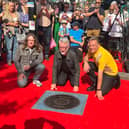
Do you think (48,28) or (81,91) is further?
(48,28)

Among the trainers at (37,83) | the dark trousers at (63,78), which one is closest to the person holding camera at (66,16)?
the dark trousers at (63,78)

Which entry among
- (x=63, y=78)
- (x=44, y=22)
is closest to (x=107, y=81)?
(x=63, y=78)

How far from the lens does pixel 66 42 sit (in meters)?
4.04

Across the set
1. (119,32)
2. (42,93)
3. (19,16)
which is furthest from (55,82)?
(119,32)

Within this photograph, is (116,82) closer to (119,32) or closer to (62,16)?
(119,32)

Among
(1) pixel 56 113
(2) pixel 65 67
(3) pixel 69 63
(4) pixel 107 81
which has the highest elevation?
(3) pixel 69 63

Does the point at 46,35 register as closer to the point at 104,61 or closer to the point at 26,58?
the point at 26,58

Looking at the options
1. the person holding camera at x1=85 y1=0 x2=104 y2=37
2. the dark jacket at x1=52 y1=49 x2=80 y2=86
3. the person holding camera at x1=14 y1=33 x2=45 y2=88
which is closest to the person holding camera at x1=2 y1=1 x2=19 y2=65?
the person holding camera at x1=14 y1=33 x2=45 y2=88

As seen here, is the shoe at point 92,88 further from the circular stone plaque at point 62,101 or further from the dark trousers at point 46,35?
the dark trousers at point 46,35

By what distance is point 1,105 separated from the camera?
12.0 ft

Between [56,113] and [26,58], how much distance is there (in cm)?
157

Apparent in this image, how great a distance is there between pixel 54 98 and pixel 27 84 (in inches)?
39.6

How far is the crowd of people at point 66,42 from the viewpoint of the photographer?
4.11 m

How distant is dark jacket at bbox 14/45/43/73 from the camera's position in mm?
4402
